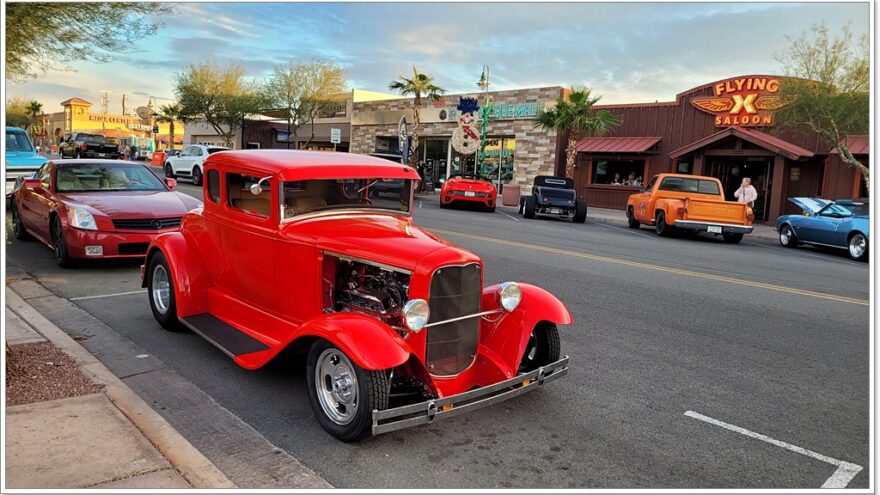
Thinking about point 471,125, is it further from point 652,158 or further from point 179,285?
point 179,285

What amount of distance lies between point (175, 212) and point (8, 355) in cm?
453

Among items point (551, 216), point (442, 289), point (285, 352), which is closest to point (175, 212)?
point (285, 352)

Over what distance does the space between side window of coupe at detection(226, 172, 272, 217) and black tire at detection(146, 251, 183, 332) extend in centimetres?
103

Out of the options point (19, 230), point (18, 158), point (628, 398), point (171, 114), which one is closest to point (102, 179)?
point (19, 230)

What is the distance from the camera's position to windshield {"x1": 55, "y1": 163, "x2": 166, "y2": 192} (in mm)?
9688

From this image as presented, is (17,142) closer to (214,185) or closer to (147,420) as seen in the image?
(214,185)

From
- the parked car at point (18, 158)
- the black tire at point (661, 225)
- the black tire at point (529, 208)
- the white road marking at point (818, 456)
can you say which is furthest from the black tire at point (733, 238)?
the parked car at point (18, 158)

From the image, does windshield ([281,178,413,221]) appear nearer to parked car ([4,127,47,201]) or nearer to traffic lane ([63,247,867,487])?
traffic lane ([63,247,867,487])

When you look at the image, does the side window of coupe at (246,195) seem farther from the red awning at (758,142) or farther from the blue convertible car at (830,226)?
the red awning at (758,142)

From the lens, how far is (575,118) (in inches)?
1035

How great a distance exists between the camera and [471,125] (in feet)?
96.7

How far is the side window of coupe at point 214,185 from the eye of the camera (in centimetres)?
588

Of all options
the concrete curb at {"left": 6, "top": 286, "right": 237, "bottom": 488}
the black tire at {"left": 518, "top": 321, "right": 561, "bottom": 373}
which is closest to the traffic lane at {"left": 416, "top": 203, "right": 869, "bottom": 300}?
the black tire at {"left": 518, "top": 321, "right": 561, "bottom": 373}

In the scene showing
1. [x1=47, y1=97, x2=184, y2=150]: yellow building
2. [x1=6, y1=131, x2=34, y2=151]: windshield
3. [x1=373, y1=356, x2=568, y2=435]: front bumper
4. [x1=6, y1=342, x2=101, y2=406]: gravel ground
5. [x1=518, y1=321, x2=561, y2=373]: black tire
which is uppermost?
[x1=47, y1=97, x2=184, y2=150]: yellow building
